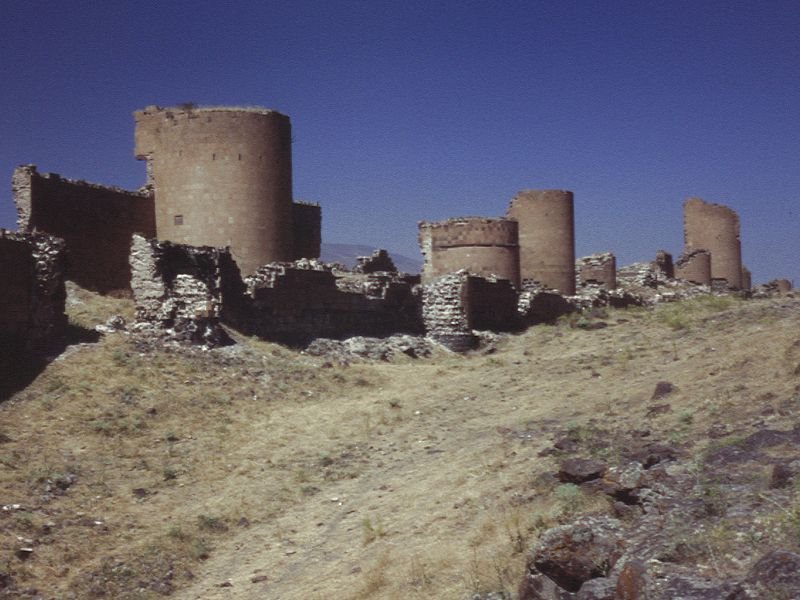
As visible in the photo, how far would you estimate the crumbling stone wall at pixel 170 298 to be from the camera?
16031 mm

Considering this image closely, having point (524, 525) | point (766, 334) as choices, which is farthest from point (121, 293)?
point (524, 525)

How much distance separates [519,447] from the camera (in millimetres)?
10367

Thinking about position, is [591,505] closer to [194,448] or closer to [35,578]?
[35,578]

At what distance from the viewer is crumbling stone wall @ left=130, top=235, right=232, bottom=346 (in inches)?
631

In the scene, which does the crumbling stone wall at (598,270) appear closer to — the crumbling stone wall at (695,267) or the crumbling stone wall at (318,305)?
the crumbling stone wall at (695,267)

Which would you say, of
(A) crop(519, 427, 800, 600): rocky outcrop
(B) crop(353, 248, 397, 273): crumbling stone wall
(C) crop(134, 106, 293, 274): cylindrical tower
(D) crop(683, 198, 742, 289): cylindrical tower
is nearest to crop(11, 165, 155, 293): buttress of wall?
(C) crop(134, 106, 293, 274): cylindrical tower

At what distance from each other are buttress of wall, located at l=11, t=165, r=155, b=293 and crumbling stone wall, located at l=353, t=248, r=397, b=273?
22.1 ft

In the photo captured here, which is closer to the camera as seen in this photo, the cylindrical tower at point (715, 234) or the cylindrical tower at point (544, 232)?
the cylindrical tower at point (544, 232)

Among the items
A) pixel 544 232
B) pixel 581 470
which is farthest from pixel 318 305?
pixel 581 470

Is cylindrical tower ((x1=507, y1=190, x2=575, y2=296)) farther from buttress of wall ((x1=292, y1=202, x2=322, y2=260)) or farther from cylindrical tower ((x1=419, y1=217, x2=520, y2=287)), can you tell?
buttress of wall ((x1=292, y1=202, x2=322, y2=260))

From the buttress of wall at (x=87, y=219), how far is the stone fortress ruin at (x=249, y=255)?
0.03 metres

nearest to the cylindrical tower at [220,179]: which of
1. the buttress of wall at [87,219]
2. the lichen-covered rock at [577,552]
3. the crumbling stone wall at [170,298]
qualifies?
the buttress of wall at [87,219]

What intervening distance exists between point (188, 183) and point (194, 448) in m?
12.5

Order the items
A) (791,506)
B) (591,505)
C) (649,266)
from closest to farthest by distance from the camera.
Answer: (791,506) → (591,505) → (649,266)
